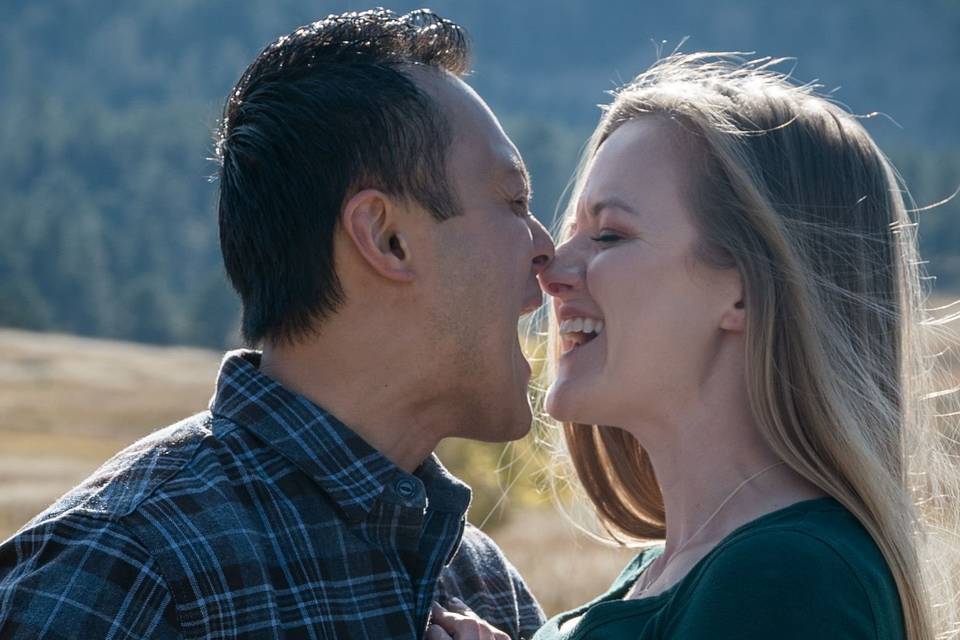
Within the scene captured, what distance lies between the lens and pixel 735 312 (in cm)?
322

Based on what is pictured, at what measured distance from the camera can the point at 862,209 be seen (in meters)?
3.26

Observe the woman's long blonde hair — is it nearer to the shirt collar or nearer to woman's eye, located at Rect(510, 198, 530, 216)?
woman's eye, located at Rect(510, 198, 530, 216)

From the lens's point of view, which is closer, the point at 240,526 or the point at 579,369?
the point at 240,526

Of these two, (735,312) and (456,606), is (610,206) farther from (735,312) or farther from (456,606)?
(456,606)

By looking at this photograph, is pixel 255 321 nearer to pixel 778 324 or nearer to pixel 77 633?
pixel 77 633

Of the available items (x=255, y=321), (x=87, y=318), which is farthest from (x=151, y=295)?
(x=255, y=321)

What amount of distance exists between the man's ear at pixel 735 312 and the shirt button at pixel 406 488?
810 millimetres

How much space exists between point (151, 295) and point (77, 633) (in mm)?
82019

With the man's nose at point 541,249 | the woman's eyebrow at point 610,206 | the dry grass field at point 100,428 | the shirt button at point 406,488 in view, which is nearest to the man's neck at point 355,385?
the shirt button at point 406,488

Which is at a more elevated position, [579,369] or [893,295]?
[893,295]

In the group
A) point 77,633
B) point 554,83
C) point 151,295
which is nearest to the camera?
point 77,633

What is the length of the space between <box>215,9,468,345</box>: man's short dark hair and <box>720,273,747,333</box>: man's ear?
0.75m

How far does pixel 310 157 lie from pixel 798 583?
152 cm

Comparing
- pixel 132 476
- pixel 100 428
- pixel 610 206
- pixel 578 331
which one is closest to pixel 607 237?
pixel 610 206
